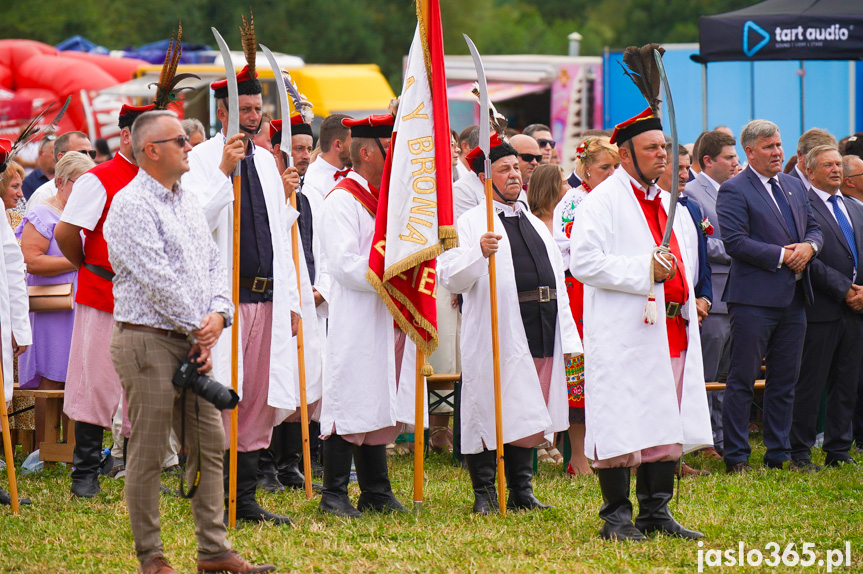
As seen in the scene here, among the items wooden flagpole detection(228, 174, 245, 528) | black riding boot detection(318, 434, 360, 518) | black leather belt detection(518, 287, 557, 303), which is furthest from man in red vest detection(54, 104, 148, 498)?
black leather belt detection(518, 287, 557, 303)

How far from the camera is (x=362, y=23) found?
40.4 meters

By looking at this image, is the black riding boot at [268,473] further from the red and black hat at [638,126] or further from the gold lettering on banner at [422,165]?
the red and black hat at [638,126]

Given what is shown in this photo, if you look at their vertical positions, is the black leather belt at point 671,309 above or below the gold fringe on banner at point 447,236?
below

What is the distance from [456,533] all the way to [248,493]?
3.55 ft

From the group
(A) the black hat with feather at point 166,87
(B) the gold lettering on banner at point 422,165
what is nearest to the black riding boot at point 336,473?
(B) the gold lettering on banner at point 422,165

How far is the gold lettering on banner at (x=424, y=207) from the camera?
590 centimetres

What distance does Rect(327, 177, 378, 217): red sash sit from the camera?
6180mm

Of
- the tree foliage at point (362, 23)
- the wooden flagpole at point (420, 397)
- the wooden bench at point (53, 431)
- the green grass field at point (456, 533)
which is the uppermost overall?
the tree foliage at point (362, 23)

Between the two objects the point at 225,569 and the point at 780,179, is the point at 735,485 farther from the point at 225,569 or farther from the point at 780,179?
the point at 225,569

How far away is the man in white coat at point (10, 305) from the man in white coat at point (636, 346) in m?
3.11

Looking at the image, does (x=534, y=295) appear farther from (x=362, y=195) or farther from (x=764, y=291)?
(x=764, y=291)

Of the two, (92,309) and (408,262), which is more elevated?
(408,262)

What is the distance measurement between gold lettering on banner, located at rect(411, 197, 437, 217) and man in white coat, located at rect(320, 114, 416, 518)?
368mm

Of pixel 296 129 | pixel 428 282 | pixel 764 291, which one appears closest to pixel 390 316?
pixel 428 282
